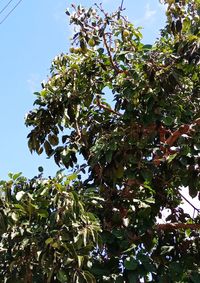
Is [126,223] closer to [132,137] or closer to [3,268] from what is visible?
[132,137]

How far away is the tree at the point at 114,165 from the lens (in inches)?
113

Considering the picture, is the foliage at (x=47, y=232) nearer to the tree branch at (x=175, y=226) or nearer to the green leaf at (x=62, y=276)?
the green leaf at (x=62, y=276)

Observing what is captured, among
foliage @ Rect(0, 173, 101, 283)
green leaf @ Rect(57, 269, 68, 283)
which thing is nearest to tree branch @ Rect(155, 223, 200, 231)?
foliage @ Rect(0, 173, 101, 283)

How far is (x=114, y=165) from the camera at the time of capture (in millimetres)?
3457

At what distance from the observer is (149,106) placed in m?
3.53

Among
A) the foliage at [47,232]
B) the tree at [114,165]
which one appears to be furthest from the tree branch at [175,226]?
the foliage at [47,232]

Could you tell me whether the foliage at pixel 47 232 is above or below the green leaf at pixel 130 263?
above

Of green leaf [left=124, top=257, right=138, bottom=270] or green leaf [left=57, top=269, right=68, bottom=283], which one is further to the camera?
green leaf [left=124, top=257, right=138, bottom=270]

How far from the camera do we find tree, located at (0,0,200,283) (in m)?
2.87

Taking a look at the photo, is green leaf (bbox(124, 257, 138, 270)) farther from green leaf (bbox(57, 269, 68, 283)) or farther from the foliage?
green leaf (bbox(57, 269, 68, 283))

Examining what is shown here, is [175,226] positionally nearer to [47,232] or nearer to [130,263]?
[130,263]

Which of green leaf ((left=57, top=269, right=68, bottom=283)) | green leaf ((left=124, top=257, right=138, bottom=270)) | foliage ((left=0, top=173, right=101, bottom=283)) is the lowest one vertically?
green leaf ((left=57, top=269, right=68, bottom=283))

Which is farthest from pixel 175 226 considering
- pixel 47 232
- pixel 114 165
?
pixel 47 232

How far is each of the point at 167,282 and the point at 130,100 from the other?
1.27 meters
